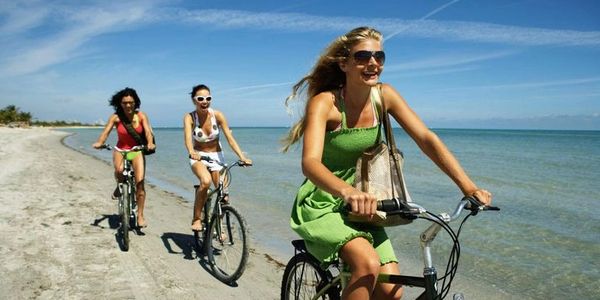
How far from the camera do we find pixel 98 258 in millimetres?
5879

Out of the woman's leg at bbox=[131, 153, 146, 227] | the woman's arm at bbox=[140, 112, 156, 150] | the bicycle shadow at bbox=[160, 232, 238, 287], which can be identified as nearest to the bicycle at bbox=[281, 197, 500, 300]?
the bicycle shadow at bbox=[160, 232, 238, 287]

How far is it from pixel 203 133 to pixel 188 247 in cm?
183

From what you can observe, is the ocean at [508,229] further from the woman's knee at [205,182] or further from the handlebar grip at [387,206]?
the woman's knee at [205,182]

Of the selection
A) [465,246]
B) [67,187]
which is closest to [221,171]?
[465,246]

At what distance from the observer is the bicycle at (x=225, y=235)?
5.29m

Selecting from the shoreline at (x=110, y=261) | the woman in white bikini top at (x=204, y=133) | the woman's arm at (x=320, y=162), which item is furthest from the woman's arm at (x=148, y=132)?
the woman's arm at (x=320, y=162)

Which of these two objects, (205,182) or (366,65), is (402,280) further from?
(205,182)

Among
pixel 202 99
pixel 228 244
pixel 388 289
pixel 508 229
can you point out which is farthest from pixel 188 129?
pixel 508 229

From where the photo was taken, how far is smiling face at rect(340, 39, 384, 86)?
2608 millimetres

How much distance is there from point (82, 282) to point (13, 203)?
5.54 m

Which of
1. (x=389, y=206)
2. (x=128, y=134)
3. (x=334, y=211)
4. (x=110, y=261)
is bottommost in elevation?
(x=110, y=261)

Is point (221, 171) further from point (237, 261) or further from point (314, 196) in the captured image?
point (314, 196)

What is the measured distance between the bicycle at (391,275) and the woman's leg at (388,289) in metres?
0.07

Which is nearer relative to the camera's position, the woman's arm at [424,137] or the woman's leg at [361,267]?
the woman's leg at [361,267]
